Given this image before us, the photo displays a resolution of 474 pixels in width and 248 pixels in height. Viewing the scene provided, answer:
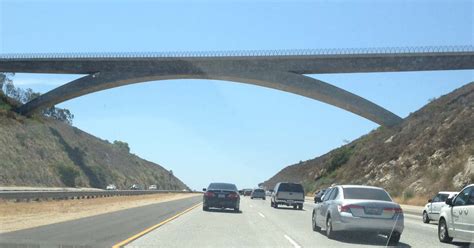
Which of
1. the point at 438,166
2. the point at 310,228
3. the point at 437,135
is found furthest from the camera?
the point at 437,135

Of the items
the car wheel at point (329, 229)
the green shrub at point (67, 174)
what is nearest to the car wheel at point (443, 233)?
the car wheel at point (329, 229)

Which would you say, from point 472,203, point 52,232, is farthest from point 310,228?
point 52,232

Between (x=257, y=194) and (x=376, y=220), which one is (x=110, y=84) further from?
(x=376, y=220)

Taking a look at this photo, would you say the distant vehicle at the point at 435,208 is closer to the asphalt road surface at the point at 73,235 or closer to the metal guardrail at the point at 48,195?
the asphalt road surface at the point at 73,235

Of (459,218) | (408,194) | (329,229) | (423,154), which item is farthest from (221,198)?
(423,154)

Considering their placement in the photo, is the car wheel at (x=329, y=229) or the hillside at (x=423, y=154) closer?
the car wheel at (x=329, y=229)

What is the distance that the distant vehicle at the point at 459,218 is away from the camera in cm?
1540

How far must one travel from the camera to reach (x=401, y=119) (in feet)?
249

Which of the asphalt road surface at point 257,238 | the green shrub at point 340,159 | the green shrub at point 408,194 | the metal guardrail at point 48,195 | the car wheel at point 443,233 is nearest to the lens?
the asphalt road surface at point 257,238

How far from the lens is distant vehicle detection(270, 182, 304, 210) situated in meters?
41.0

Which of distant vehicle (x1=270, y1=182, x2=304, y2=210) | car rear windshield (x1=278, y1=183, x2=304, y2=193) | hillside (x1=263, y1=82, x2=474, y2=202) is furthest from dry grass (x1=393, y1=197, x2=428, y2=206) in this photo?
distant vehicle (x1=270, y1=182, x2=304, y2=210)

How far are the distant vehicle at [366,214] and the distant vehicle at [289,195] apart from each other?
75.4 feet

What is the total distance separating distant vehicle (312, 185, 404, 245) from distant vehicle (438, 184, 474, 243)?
1.31 m

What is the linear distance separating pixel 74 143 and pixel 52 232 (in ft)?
249
